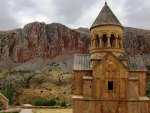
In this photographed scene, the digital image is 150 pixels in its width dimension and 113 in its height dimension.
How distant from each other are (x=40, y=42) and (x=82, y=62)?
78.4 meters

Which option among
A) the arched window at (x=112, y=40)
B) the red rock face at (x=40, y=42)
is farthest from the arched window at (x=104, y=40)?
the red rock face at (x=40, y=42)

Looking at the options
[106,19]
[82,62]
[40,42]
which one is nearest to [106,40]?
[106,19]

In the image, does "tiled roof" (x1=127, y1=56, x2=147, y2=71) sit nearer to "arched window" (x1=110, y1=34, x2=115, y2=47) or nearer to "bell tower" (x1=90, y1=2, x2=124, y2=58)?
"bell tower" (x1=90, y1=2, x2=124, y2=58)

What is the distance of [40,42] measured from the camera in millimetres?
101062

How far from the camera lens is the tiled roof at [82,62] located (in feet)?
76.0

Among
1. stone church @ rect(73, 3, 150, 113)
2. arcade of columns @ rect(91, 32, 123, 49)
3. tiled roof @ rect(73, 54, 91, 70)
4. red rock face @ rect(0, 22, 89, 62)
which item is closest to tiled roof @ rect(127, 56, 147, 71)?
stone church @ rect(73, 3, 150, 113)

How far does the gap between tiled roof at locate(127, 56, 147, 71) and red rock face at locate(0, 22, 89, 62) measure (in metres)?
73.3

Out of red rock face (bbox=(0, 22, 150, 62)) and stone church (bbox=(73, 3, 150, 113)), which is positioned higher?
red rock face (bbox=(0, 22, 150, 62))

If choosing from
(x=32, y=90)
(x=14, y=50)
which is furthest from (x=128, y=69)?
(x=14, y=50)

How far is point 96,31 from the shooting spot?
2419 cm

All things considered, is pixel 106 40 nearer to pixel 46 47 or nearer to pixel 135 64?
pixel 135 64

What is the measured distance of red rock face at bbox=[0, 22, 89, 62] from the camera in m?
97.6

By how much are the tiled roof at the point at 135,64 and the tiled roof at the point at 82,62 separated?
3.08 metres

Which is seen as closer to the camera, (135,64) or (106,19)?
(135,64)
